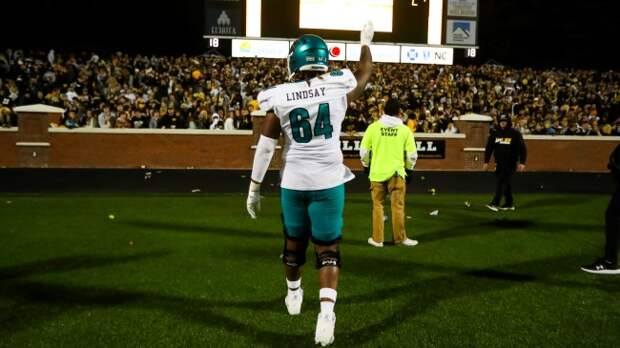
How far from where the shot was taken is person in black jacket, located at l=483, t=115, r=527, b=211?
11.9m

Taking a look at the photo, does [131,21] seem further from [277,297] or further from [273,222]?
[277,297]

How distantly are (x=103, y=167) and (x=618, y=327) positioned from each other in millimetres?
16450

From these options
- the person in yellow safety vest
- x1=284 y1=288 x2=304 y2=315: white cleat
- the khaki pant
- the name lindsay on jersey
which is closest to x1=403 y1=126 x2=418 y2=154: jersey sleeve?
the person in yellow safety vest

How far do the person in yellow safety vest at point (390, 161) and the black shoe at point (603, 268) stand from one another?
232 centimetres

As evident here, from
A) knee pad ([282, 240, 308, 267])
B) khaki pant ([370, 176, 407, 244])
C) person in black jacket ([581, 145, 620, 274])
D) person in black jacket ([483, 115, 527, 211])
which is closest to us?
knee pad ([282, 240, 308, 267])

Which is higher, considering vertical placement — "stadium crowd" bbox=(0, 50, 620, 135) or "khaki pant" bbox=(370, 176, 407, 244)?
"stadium crowd" bbox=(0, 50, 620, 135)

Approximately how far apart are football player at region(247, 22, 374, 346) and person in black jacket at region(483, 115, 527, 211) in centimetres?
803

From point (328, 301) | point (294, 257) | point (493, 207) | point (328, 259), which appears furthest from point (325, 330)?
point (493, 207)

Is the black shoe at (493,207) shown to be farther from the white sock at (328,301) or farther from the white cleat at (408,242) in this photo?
the white sock at (328,301)

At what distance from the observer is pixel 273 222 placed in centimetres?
1010

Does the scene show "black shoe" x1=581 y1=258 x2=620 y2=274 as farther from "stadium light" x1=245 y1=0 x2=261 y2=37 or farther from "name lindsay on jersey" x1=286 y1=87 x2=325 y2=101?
"stadium light" x1=245 y1=0 x2=261 y2=37

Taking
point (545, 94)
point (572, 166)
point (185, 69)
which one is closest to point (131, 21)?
point (185, 69)

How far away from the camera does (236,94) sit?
70.5 feet

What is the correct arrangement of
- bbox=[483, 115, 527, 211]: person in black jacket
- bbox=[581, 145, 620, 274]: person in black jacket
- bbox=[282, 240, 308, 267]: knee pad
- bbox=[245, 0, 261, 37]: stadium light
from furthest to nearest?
bbox=[245, 0, 261, 37]: stadium light, bbox=[483, 115, 527, 211]: person in black jacket, bbox=[581, 145, 620, 274]: person in black jacket, bbox=[282, 240, 308, 267]: knee pad
